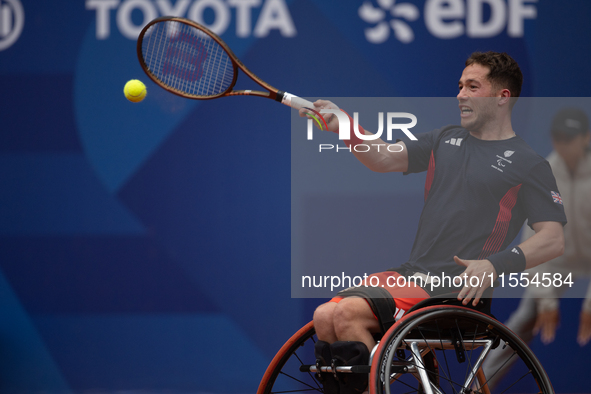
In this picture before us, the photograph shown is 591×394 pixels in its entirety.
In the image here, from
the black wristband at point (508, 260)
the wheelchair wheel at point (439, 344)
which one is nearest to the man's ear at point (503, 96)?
the black wristband at point (508, 260)

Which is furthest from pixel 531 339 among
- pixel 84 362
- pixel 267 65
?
pixel 84 362

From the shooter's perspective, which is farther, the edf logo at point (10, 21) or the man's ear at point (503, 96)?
the edf logo at point (10, 21)

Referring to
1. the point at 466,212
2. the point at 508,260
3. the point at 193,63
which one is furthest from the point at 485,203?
the point at 193,63

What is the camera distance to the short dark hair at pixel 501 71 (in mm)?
2062

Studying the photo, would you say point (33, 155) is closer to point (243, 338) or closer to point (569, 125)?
point (243, 338)

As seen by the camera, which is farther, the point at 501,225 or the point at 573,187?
the point at 573,187

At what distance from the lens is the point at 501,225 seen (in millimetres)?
1965

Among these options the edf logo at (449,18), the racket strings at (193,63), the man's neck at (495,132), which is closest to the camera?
the man's neck at (495,132)

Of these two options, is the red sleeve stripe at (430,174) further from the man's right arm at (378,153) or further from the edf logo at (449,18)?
the edf logo at (449,18)

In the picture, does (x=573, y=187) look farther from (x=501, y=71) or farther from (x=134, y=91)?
(x=134, y=91)

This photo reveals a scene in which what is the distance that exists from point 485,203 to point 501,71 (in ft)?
1.61

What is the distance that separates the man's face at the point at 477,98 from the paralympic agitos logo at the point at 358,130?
0.64ft

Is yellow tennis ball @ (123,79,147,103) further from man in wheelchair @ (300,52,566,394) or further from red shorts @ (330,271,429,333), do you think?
red shorts @ (330,271,429,333)

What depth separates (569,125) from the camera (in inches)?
86.0
